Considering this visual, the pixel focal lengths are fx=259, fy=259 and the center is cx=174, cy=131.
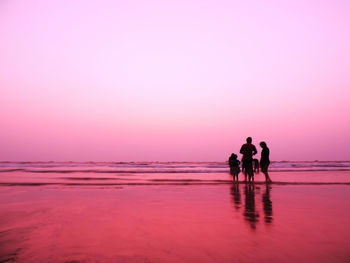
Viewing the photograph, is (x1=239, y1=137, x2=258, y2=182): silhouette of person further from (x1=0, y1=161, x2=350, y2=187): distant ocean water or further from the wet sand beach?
the wet sand beach

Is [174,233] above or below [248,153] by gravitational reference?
below

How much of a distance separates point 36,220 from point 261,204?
5.72 metres

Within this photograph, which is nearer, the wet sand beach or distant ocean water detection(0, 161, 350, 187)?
the wet sand beach

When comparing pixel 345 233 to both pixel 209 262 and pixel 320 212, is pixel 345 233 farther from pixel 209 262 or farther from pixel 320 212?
pixel 209 262

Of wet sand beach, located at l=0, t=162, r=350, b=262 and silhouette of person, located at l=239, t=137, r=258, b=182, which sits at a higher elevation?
silhouette of person, located at l=239, t=137, r=258, b=182

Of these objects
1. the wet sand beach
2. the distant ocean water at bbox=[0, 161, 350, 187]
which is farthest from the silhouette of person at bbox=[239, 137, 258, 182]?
the wet sand beach

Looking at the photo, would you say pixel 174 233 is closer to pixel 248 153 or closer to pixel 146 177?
pixel 248 153

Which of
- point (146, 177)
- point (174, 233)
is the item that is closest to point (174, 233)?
point (174, 233)

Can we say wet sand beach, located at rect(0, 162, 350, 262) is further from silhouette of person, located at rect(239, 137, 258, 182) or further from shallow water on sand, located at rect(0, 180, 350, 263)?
silhouette of person, located at rect(239, 137, 258, 182)

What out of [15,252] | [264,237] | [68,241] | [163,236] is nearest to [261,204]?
[264,237]

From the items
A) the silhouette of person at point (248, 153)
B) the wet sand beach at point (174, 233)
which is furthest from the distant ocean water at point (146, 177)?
the wet sand beach at point (174, 233)

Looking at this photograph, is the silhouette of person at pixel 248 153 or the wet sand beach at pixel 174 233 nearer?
the wet sand beach at pixel 174 233

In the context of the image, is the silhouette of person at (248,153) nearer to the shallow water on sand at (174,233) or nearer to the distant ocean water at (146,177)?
the distant ocean water at (146,177)

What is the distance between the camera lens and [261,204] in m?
7.39
